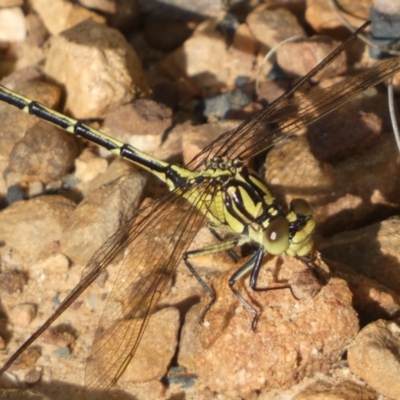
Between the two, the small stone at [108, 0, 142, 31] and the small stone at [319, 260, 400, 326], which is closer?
the small stone at [319, 260, 400, 326]

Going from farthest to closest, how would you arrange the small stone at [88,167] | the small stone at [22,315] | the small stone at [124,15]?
the small stone at [124,15] → the small stone at [88,167] → the small stone at [22,315]

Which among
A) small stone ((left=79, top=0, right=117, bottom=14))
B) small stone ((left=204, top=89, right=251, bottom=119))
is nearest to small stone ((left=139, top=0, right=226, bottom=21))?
small stone ((left=79, top=0, right=117, bottom=14))

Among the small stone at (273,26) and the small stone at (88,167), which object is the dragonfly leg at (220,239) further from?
the small stone at (273,26)

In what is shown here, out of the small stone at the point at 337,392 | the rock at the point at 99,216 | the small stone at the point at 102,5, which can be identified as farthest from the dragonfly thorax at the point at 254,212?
the small stone at the point at 102,5

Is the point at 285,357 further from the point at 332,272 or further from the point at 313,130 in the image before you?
the point at 313,130

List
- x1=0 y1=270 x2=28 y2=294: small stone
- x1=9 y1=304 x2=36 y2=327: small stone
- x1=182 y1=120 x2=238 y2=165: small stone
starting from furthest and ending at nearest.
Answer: x1=182 y1=120 x2=238 y2=165: small stone < x1=0 y1=270 x2=28 y2=294: small stone < x1=9 y1=304 x2=36 y2=327: small stone

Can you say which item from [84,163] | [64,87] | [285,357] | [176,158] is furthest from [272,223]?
[64,87]

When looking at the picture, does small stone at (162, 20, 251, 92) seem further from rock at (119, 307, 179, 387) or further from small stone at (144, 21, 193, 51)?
rock at (119, 307, 179, 387)
